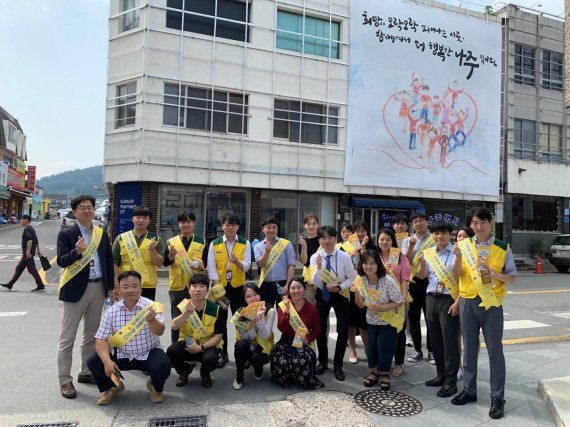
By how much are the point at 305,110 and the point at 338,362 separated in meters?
13.1

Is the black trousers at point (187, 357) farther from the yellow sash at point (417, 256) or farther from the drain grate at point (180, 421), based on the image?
the yellow sash at point (417, 256)

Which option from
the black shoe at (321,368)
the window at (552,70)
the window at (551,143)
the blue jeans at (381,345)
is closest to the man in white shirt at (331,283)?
the black shoe at (321,368)

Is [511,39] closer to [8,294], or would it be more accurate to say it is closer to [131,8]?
[131,8]

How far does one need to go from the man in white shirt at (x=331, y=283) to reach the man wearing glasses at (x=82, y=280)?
7.79 ft

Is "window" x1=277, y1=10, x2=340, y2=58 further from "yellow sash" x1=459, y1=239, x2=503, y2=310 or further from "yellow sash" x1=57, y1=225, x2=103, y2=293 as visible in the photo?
"yellow sash" x1=459, y1=239, x2=503, y2=310

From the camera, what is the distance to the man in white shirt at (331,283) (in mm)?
5059

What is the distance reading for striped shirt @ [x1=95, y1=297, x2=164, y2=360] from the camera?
4164 mm

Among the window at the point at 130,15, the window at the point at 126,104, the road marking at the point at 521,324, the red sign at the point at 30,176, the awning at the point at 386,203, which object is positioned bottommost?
the road marking at the point at 521,324

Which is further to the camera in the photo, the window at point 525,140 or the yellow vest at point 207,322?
the window at point 525,140

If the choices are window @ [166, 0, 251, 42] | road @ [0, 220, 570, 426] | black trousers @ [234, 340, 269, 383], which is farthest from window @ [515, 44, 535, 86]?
black trousers @ [234, 340, 269, 383]

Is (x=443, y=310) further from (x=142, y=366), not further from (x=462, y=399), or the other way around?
(x=142, y=366)

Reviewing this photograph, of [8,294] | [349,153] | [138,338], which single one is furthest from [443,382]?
[349,153]

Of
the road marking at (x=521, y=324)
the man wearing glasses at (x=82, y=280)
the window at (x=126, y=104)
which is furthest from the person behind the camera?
the window at (x=126, y=104)

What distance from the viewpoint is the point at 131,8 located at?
50.0 ft
